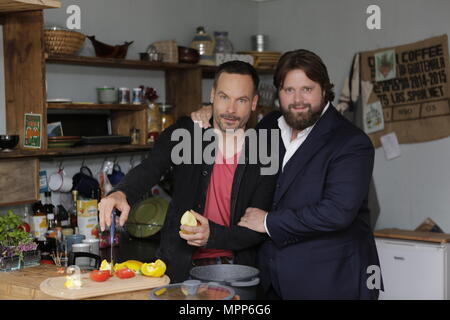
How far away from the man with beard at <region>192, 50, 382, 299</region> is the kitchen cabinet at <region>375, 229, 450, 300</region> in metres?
1.96

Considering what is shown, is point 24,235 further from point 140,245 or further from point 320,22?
point 320,22

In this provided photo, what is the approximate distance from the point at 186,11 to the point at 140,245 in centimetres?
197

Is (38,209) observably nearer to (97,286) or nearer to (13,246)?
(13,246)

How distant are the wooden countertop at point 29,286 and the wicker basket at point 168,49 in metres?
2.10

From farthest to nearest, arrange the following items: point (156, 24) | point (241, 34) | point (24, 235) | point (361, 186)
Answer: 1. point (241, 34)
2. point (156, 24)
3. point (24, 235)
4. point (361, 186)

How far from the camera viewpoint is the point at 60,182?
388 cm

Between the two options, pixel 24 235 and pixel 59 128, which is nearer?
pixel 24 235

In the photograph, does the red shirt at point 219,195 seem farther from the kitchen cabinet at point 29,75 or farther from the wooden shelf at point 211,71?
the wooden shelf at point 211,71

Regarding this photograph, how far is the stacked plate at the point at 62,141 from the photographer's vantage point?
3.59 m

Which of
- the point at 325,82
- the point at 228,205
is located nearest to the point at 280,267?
the point at 228,205

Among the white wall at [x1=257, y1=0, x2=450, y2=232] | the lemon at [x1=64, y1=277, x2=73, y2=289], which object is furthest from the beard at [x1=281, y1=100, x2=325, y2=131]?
the white wall at [x1=257, y1=0, x2=450, y2=232]

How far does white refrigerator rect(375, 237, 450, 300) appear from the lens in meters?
4.31

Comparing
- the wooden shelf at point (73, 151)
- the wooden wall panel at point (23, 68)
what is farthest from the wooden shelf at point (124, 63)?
the wooden shelf at point (73, 151)

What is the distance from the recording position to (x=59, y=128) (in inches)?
149
